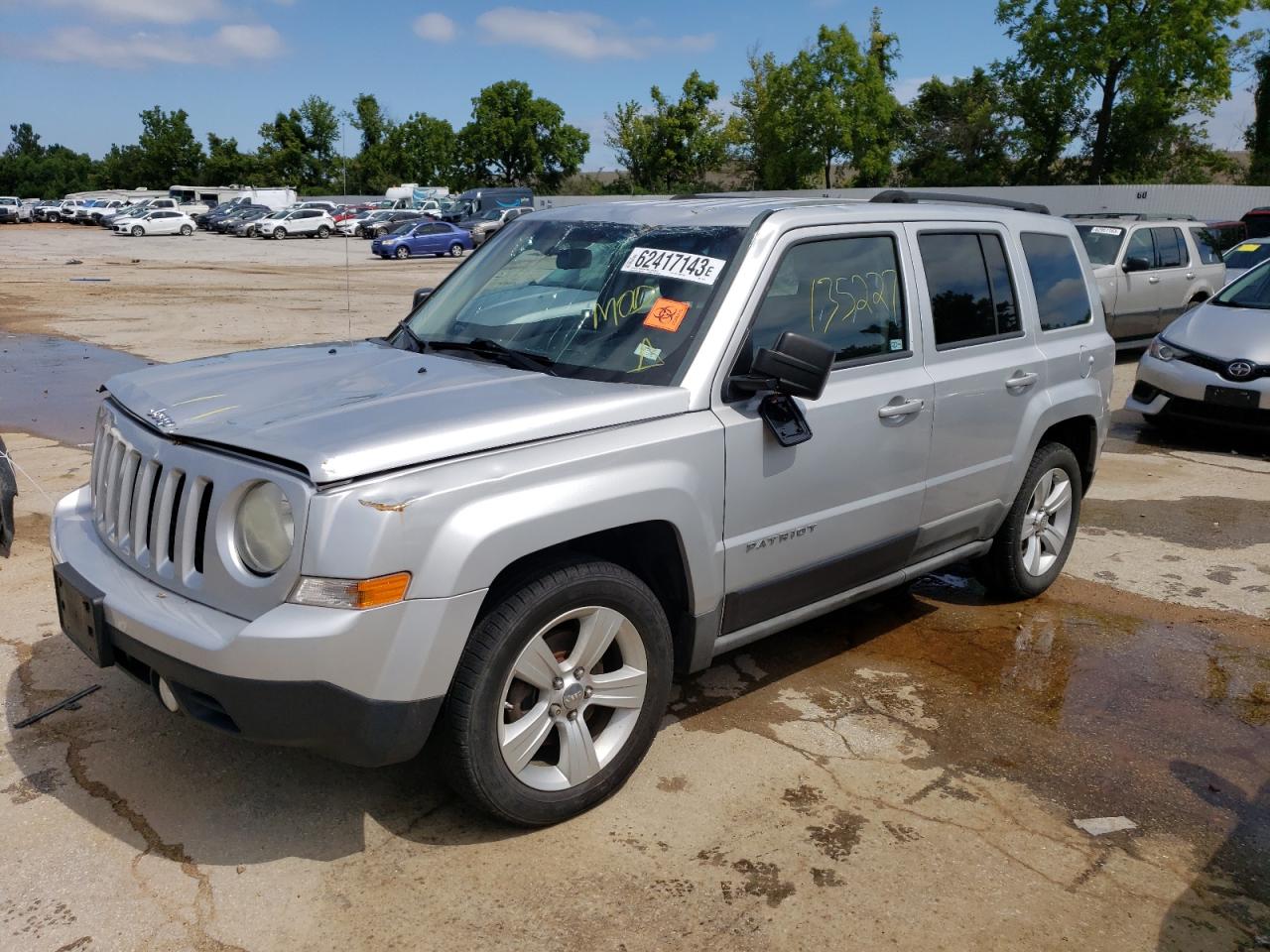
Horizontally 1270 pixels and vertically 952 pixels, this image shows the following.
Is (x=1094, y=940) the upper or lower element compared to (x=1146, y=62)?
lower

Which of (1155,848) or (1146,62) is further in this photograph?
(1146,62)

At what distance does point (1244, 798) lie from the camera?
368cm

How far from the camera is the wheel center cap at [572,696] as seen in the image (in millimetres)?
3279

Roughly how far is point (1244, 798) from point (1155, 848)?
22.2 inches

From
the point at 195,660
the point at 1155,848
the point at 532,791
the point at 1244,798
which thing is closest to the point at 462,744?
the point at 532,791

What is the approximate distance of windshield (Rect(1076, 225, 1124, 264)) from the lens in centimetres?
1327

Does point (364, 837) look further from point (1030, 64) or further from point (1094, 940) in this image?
point (1030, 64)

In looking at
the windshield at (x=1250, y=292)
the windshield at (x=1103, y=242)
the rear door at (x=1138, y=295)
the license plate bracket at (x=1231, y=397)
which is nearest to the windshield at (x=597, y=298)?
the license plate bracket at (x=1231, y=397)

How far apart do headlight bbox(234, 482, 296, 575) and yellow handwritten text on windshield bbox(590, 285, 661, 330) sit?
1391 millimetres

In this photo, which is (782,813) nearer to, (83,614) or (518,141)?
(83,614)

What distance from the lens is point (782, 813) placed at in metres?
3.47

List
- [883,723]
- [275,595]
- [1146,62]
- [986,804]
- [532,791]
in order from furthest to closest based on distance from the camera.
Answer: [1146,62] → [883,723] → [986,804] → [532,791] → [275,595]

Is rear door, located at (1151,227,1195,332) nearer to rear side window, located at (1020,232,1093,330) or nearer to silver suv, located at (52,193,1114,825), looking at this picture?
rear side window, located at (1020,232,1093,330)

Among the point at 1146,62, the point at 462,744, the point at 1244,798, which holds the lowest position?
the point at 1244,798
